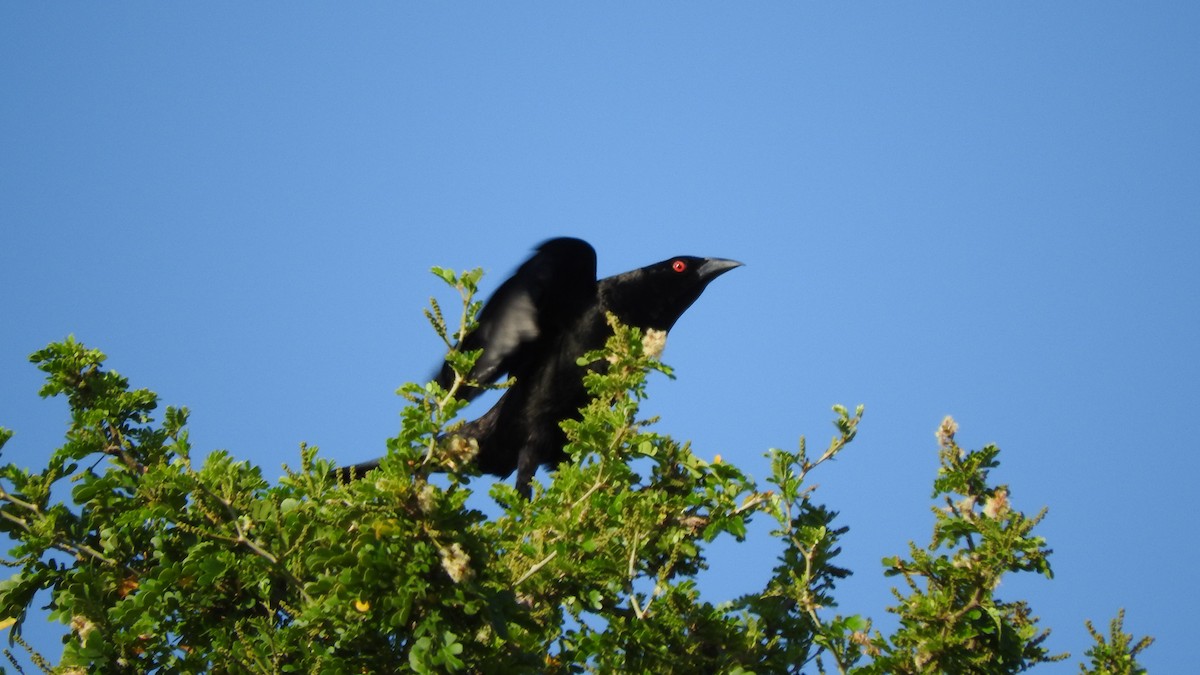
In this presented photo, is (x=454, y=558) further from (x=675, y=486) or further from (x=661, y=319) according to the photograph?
(x=661, y=319)

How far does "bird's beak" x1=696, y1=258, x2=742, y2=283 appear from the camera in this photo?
718 centimetres

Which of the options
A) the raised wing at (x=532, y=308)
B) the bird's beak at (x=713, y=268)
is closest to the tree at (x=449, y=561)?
the raised wing at (x=532, y=308)

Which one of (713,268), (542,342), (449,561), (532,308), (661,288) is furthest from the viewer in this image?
(713,268)

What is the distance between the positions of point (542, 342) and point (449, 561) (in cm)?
404

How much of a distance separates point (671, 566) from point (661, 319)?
11.6 feet

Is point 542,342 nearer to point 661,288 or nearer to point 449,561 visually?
point 661,288

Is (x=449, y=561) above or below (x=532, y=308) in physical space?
below

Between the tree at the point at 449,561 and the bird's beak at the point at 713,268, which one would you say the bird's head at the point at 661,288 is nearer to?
the bird's beak at the point at 713,268

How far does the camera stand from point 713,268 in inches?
284

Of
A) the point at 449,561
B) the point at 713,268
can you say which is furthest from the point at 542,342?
the point at 449,561

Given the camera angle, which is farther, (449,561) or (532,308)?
(532,308)

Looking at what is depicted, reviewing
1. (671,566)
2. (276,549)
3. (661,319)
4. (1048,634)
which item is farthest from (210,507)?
(661,319)

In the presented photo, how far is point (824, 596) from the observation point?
11.7 ft

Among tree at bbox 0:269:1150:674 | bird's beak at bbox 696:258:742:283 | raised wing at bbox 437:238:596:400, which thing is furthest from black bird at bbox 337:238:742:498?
tree at bbox 0:269:1150:674
